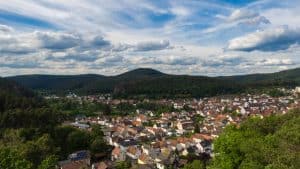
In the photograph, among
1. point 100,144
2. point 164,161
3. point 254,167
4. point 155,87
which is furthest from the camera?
point 155,87

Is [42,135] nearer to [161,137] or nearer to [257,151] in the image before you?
[161,137]

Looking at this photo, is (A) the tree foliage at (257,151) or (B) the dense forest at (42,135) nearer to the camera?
(A) the tree foliage at (257,151)

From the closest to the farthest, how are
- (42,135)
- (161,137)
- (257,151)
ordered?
(257,151), (42,135), (161,137)

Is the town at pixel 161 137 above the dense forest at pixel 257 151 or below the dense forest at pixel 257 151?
below

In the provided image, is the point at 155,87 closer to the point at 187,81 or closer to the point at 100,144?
the point at 187,81

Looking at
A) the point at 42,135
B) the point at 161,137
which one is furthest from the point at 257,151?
the point at 161,137

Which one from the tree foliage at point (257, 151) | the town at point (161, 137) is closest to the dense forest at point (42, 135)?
the town at point (161, 137)

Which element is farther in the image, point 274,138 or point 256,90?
point 256,90

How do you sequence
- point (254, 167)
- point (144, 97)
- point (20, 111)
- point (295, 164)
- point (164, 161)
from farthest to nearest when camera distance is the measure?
point (144, 97), point (20, 111), point (164, 161), point (254, 167), point (295, 164)

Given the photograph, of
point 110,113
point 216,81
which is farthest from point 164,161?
point 216,81

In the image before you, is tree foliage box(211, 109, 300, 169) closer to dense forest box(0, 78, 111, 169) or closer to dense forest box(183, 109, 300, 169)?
dense forest box(183, 109, 300, 169)

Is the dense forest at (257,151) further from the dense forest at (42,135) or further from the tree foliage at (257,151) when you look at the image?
the dense forest at (42,135)
